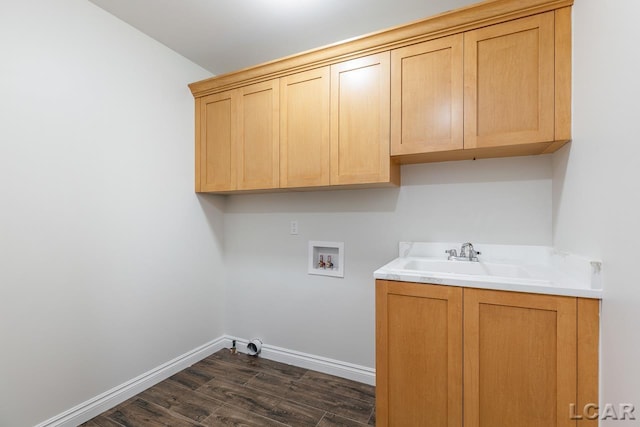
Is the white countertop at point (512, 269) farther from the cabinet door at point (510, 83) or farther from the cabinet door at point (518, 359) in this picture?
the cabinet door at point (510, 83)

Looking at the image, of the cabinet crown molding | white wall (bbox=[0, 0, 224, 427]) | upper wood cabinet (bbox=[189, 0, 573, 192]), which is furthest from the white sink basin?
white wall (bbox=[0, 0, 224, 427])

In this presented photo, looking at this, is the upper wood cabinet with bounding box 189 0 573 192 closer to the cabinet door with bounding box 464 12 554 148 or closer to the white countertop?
the cabinet door with bounding box 464 12 554 148

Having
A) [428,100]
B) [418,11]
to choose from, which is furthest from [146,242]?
[418,11]

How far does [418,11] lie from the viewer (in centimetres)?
191

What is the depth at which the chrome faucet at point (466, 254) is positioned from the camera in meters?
1.91

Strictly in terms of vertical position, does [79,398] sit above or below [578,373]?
below

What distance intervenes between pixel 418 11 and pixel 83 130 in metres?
2.32

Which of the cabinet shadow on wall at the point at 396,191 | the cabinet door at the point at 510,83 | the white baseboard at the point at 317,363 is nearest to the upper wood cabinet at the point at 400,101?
the cabinet door at the point at 510,83

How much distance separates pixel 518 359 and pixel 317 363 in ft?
5.28

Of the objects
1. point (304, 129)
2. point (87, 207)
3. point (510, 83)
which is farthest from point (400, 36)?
point (87, 207)

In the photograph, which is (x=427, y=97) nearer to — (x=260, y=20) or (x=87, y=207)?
(x=260, y=20)

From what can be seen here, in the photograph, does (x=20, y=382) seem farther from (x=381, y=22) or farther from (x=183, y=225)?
(x=381, y=22)

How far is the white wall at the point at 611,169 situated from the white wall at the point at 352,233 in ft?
1.54

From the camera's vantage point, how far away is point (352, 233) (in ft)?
7.79
